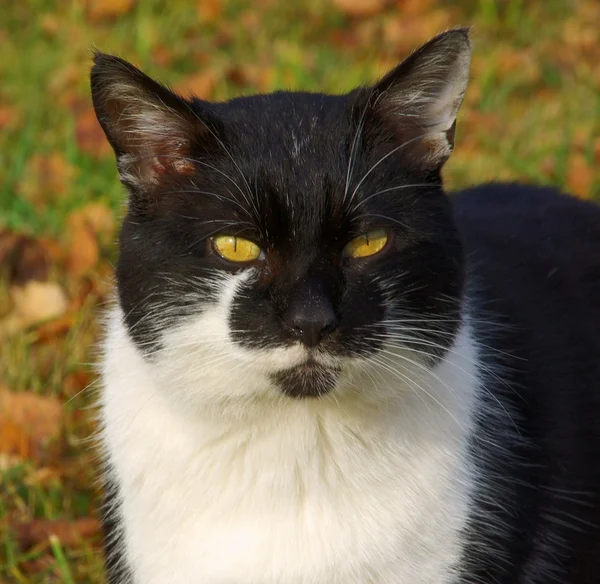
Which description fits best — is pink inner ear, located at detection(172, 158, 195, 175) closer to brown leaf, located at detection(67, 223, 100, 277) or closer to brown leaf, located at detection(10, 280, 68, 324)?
brown leaf, located at detection(10, 280, 68, 324)

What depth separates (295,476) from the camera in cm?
195

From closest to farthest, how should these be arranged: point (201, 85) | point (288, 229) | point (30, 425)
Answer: point (288, 229) → point (30, 425) → point (201, 85)

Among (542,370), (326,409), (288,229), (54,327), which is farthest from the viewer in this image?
(54,327)

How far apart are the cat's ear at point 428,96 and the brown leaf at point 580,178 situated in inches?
71.8

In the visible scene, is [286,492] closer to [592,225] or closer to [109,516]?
[109,516]

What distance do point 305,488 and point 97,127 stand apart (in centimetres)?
254

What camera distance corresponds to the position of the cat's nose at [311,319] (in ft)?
5.59

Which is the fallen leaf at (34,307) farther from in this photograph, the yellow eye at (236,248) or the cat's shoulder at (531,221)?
the yellow eye at (236,248)

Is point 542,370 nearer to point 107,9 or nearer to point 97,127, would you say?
point 97,127

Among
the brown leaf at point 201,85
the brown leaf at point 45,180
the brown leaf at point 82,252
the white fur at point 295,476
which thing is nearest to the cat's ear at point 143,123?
the white fur at point 295,476

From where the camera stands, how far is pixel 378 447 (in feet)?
6.45

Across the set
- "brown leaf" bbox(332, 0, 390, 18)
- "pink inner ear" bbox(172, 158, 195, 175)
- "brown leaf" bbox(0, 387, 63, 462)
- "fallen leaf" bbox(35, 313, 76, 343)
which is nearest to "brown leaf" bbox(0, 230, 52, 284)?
"fallen leaf" bbox(35, 313, 76, 343)

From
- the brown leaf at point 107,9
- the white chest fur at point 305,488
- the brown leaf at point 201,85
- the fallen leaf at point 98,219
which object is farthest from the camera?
the brown leaf at point 107,9

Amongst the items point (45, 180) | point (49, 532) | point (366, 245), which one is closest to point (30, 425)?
point (49, 532)
